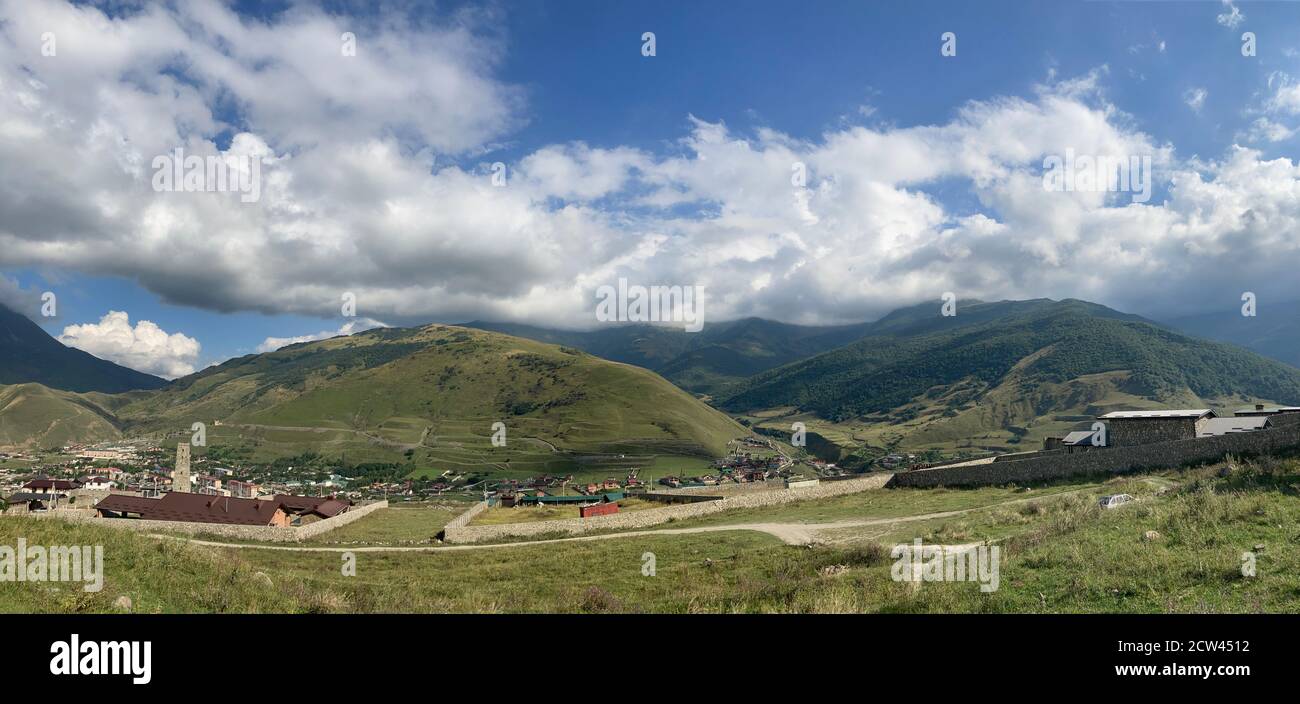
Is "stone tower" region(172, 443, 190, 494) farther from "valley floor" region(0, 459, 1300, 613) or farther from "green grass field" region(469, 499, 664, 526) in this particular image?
"valley floor" region(0, 459, 1300, 613)

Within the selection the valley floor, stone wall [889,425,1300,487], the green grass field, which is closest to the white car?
the valley floor

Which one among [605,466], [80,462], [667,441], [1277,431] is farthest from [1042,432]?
[80,462]

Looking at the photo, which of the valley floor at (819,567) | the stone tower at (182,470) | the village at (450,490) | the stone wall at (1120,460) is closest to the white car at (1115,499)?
the valley floor at (819,567)
